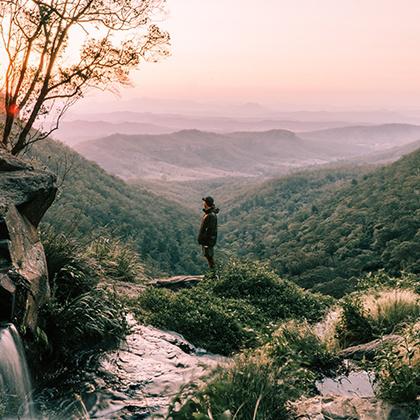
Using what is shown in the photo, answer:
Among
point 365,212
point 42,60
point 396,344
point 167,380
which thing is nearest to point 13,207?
point 167,380

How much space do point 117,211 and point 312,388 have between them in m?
54.6

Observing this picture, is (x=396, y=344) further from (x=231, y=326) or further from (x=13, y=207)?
(x=13, y=207)

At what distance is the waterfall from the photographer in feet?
17.3

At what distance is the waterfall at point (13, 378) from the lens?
526 cm

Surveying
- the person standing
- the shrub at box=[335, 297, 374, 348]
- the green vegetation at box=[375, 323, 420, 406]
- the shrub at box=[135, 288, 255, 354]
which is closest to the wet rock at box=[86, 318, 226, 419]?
the shrub at box=[135, 288, 255, 354]

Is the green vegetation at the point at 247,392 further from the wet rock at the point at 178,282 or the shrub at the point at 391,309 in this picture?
the wet rock at the point at 178,282

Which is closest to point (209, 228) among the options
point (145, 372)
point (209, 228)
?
point (209, 228)

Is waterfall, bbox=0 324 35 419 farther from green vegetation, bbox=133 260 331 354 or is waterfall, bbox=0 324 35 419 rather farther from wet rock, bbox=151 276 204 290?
wet rock, bbox=151 276 204 290

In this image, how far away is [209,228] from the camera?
49.0 ft

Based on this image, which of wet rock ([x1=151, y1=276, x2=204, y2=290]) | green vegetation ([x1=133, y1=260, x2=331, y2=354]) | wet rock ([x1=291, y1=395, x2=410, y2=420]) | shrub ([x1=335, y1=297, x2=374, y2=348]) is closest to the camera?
wet rock ([x1=291, y1=395, x2=410, y2=420])

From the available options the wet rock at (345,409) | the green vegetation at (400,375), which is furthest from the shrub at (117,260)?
the green vegetation at (400,375)

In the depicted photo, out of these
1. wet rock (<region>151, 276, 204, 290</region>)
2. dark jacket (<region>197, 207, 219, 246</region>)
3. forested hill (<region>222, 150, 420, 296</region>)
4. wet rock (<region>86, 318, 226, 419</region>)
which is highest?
dark jacket (<region>197, 207, 219, 246</region>)

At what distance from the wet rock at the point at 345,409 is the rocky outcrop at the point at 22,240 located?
3.41m

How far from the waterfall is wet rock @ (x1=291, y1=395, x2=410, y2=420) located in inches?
115
